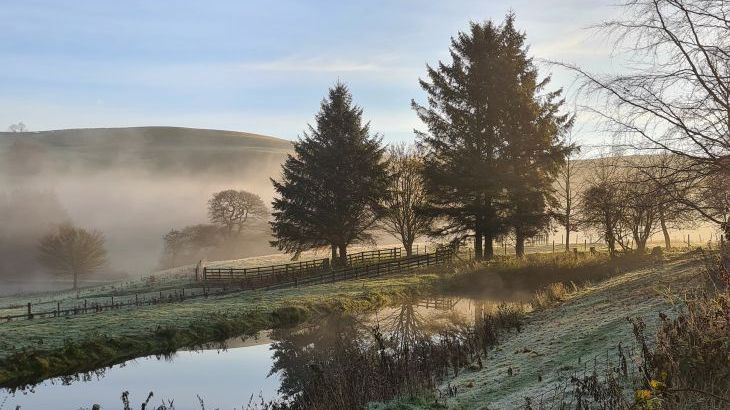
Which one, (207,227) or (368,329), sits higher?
(207,227)

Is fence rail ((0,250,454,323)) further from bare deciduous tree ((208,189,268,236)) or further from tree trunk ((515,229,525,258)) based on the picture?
bare deciduous tree ((208,189,268,236))

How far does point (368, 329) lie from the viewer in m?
20.5

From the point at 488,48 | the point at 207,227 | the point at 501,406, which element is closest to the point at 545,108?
the point at 488,48

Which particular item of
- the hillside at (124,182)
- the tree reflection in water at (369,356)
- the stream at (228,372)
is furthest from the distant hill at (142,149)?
the tree reflection in water at (369,356)

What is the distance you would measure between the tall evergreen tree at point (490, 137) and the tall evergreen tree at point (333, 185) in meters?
6.87

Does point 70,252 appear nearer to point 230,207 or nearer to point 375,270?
point 230,207

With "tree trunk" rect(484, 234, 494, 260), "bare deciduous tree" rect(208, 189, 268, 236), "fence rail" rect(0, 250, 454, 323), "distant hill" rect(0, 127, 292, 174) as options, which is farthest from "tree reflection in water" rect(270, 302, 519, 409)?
"distant hill" rect(0, 127, 292, 174)

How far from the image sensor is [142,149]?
159 meters

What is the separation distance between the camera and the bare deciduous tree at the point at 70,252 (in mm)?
68562

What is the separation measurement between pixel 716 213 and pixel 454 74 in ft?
Answer: 106

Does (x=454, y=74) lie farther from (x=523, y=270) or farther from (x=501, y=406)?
(x=501, y=406)

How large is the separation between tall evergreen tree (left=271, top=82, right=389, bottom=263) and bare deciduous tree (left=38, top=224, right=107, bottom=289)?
39.6 meters

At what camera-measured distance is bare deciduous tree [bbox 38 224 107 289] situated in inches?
2699

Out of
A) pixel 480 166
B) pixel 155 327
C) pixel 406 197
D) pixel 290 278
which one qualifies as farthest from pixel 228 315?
pixel 406 197
